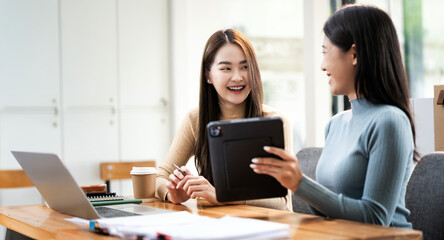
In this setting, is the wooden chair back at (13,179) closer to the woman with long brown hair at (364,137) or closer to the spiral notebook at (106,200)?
the spiral notebook at (106,200)

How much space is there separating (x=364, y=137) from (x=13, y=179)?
3031 mm

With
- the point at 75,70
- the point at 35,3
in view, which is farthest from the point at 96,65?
the point at 35,3

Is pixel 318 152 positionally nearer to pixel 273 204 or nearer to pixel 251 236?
pixel 273 204

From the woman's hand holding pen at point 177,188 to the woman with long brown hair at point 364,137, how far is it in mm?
452

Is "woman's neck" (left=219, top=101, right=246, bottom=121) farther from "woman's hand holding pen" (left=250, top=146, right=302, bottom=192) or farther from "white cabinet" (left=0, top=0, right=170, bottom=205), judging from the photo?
"white cabinet" (left=0, top=0, right=170, bottom=205)

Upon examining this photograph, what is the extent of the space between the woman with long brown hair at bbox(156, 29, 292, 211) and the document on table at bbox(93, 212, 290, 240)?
687 millimetres

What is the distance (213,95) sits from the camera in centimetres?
230

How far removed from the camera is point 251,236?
3.67 ft

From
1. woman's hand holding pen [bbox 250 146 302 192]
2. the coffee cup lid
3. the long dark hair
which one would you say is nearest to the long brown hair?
the coffee cup lid

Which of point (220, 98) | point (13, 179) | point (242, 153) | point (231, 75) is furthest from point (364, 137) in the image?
point (13, 179)

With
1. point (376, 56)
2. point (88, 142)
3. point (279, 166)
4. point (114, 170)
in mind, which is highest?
point (376, 56)

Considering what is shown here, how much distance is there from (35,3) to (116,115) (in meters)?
1.06

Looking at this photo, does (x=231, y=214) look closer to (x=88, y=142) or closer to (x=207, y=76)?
(x=207, y=76)

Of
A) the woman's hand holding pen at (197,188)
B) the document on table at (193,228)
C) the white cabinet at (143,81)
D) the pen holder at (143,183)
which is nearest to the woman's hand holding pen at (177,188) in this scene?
the woman's hand holding pen at (197,188)
